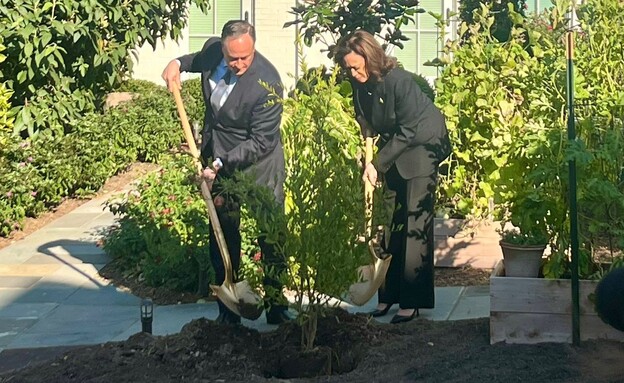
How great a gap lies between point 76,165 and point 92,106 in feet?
3.99

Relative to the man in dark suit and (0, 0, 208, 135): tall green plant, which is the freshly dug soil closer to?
the man in dark suit

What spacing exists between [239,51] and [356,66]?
28.8 inches

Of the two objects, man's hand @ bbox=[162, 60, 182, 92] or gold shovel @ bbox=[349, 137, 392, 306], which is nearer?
gold shovel @ bbox=[349, 137, 392, 306]

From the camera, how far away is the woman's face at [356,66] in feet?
20.7

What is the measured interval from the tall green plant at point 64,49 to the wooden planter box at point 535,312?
7.21 meters

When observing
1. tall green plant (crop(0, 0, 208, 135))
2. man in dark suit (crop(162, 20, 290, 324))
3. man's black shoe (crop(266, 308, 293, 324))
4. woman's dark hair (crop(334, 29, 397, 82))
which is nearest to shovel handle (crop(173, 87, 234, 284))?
man in dark suit (crop(162, 20, 290, 324))

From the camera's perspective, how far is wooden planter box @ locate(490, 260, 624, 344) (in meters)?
5.61

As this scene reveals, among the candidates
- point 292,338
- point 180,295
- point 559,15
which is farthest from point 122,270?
point 559,15

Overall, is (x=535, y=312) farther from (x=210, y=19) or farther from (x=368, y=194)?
(x=210, y=19)

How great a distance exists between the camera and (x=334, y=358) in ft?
18.7

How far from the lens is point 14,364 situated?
6.16 meters

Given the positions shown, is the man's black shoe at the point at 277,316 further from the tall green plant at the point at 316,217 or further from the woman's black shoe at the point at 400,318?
the tall green plant at the point at 316,217

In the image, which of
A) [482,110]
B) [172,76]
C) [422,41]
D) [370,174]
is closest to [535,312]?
[370,174]

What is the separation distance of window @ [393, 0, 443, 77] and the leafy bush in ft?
28.7
